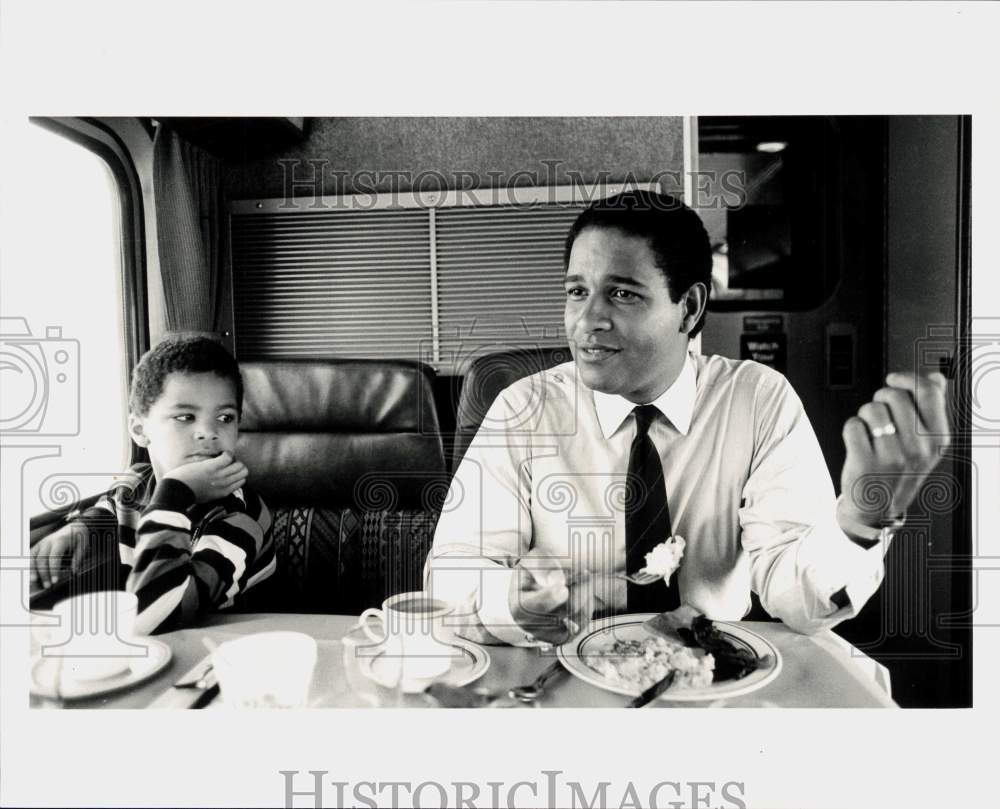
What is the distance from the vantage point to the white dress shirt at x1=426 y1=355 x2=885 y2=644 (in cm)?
89

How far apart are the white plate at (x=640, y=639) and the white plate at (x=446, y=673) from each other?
100 millimetres

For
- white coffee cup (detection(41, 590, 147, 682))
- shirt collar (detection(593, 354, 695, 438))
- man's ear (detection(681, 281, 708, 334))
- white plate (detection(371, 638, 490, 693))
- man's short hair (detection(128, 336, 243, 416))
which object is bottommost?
white plate (detection(371, 638, 490, 693))

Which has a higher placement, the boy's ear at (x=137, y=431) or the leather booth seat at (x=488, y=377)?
the leather booth seat at (x=488, y=377)

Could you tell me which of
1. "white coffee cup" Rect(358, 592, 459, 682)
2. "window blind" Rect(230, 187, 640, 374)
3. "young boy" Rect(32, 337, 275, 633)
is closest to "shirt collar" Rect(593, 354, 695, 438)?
"window blind" Rect(230, 187, 640, 374)

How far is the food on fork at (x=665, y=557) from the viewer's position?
0.89 meters

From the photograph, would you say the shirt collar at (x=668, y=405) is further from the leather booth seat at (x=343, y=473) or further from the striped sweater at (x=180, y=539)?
the striped sweater at (x=180, y=539)

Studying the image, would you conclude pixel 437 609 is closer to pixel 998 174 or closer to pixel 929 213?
pixel 929 213

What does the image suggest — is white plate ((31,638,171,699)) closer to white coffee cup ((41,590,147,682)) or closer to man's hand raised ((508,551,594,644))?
white coffee cup ((41,590,147,682))

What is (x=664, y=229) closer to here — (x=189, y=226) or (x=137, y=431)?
(x=189, y=226)

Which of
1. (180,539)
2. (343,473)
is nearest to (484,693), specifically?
(343,473)

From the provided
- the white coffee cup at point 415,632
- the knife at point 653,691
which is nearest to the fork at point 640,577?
the knife at point 653,691

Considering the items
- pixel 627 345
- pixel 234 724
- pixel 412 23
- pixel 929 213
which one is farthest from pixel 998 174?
pixel 234 724

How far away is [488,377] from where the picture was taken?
88 cm

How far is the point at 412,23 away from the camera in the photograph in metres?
0.85
